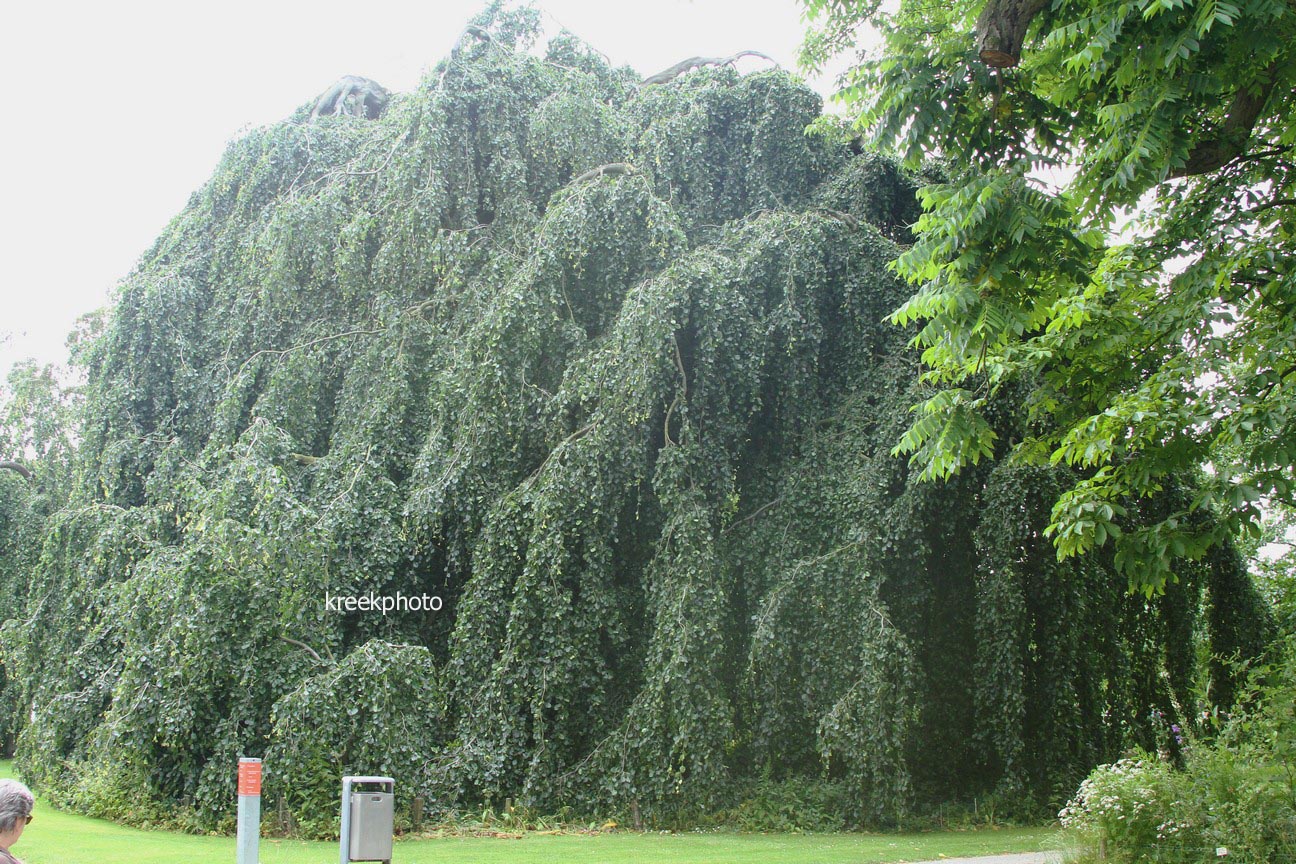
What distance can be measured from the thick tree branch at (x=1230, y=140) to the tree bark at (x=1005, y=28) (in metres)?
1.20

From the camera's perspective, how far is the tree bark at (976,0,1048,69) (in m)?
6.08

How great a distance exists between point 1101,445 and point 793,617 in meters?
5.15

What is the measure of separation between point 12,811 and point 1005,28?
20.2 ft

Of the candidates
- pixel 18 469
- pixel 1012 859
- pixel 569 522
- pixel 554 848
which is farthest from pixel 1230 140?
pixel 18 469

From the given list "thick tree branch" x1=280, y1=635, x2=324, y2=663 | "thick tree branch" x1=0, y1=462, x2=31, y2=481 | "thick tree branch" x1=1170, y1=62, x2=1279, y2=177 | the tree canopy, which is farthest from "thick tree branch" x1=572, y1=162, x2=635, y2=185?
"thick tree branch" x1=0, y1=462, x2=31, y2=481

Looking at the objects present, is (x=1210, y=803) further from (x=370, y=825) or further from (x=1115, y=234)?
(x=370, y=825)

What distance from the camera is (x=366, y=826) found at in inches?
259

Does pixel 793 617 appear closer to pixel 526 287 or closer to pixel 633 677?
pixel 633 677

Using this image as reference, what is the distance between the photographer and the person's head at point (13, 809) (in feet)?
10.2

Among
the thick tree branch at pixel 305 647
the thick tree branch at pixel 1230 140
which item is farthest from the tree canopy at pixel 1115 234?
the thick tree branch at pixel 305 647

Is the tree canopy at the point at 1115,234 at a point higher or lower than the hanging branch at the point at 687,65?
lower

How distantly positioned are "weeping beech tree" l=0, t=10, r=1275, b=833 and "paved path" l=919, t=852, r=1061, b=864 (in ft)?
4.76

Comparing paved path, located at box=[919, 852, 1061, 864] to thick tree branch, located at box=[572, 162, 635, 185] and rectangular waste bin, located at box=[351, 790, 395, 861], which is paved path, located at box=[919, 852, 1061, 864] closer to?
rectangular waste bin, located at box=[351, 790, 395, 861]

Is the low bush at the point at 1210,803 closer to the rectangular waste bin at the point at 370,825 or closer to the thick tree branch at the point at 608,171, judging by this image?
the rectangular waste bin at the point at 370,825
